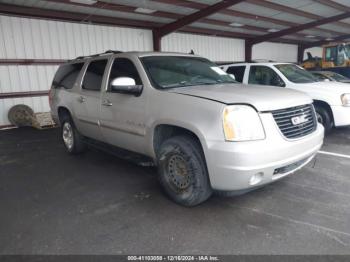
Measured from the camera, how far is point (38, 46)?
9.92 metres

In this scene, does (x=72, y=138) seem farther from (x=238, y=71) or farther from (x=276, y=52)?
(x=276, y=52)

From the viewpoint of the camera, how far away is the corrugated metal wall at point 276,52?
19781 millimetres

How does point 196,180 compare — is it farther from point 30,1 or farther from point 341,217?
point 30,1

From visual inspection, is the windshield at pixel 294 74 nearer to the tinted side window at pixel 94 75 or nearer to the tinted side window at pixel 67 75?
the tinted side window at pixel 94 75

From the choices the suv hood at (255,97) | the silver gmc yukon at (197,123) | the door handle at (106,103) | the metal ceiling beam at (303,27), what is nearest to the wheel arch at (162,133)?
the silver gmc yukon at (197,123)

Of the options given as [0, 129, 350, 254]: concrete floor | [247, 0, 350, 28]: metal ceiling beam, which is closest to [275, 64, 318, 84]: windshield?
[0, 129, 350, 254]: concrete floor

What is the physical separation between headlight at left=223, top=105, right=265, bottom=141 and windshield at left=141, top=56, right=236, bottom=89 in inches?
40.0

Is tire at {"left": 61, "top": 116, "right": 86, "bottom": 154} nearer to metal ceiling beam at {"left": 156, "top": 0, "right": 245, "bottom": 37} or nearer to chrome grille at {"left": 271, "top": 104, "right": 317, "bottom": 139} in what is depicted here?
chrome grille at {"left": 271, "top": 104, "right": 317, "bottom": 139}

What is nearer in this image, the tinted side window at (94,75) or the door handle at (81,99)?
the tinted side window at (94,75)

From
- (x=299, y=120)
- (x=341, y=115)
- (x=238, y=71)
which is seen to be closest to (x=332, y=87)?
(x=341, y=115)

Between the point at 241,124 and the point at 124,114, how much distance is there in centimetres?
172

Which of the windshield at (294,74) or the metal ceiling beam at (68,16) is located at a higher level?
the metal ceiling beam at (68,16)

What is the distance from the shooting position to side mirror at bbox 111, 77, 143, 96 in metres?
3.34

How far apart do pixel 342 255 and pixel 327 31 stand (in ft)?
66.7
